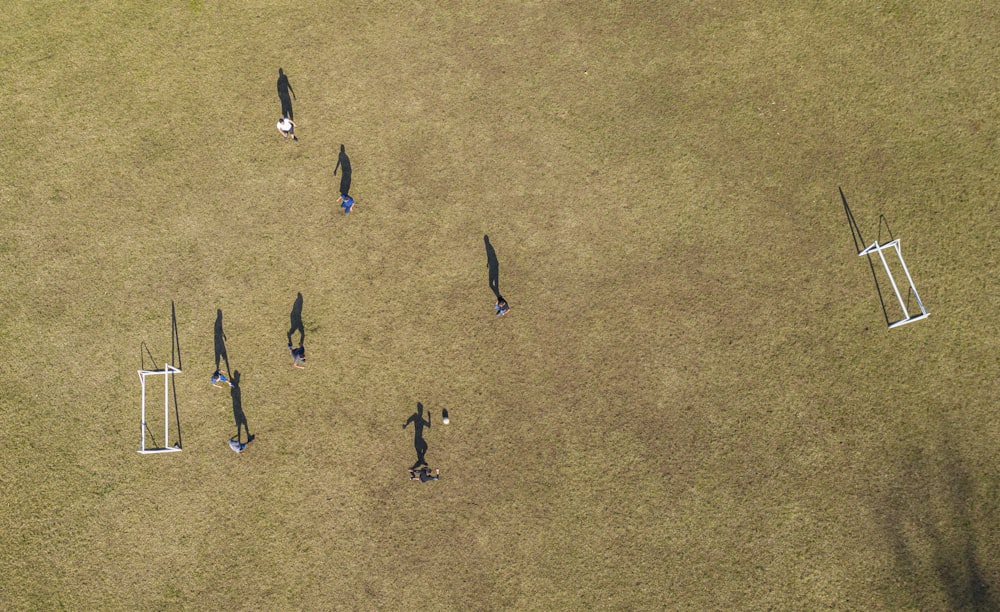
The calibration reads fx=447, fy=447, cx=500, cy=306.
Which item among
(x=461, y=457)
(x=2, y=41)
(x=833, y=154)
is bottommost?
(x=461, y=457)

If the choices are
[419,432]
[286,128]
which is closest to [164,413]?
[419,432]

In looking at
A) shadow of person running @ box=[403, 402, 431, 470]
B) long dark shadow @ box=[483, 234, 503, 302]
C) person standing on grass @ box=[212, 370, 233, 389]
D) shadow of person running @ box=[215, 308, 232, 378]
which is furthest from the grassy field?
person standing on grass @ box=[212, 370, 233, 389]

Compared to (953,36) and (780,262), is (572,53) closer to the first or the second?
(780,262)

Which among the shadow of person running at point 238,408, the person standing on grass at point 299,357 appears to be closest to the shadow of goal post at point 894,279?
the person standing on grass at point 299,357

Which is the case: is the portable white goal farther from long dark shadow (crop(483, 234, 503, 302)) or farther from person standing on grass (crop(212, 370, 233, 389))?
person standing on grass (crop(212, 370, 233, 389))

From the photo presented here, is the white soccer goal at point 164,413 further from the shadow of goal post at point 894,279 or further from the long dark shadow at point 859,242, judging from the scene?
the long dark shadow at point 859,242

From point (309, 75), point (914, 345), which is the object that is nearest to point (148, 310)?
point (309, 75)
